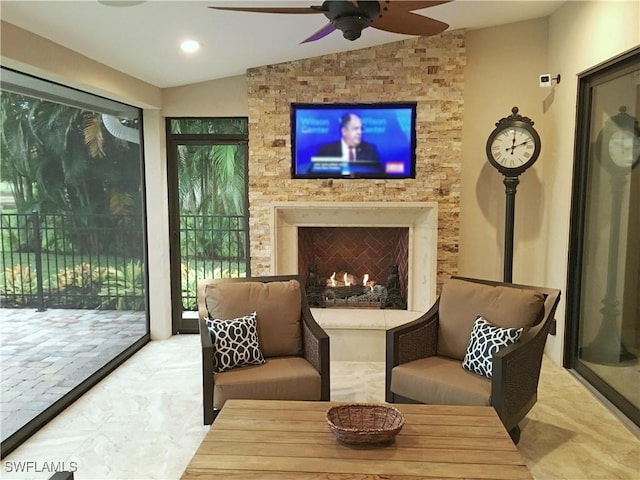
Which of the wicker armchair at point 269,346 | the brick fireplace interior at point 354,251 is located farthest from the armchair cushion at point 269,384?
the brick fireplace interior at point 354,251

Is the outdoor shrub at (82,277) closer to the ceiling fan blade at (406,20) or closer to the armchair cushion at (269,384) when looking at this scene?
the armchair cushion at (269,384)

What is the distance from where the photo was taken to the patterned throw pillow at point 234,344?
3.10 m

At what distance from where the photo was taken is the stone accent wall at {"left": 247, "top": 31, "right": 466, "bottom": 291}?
4.59m

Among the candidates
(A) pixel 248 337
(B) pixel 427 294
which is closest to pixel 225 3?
(A) pixel 248 337

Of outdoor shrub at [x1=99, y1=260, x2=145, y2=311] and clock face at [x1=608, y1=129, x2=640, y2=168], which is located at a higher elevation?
clock face at [x1=608, y1=129, x2=640, y2=168]

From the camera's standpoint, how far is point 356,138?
15.4 feet

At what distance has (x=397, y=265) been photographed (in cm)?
522

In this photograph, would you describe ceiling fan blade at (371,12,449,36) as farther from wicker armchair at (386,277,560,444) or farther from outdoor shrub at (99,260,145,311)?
outdoor shrub at (99,260,145,311)

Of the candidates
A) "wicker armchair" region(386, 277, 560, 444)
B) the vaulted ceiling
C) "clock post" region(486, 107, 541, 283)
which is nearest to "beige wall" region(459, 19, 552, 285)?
the vaulted ceiling

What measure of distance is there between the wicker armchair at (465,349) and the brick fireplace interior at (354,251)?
1671 millimetres

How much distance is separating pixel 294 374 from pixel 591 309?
2.47 metres

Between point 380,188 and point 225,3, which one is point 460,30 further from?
point 225,3

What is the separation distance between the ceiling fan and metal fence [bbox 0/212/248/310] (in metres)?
2.13

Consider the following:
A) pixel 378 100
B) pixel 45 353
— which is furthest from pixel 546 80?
pixel 45 353
